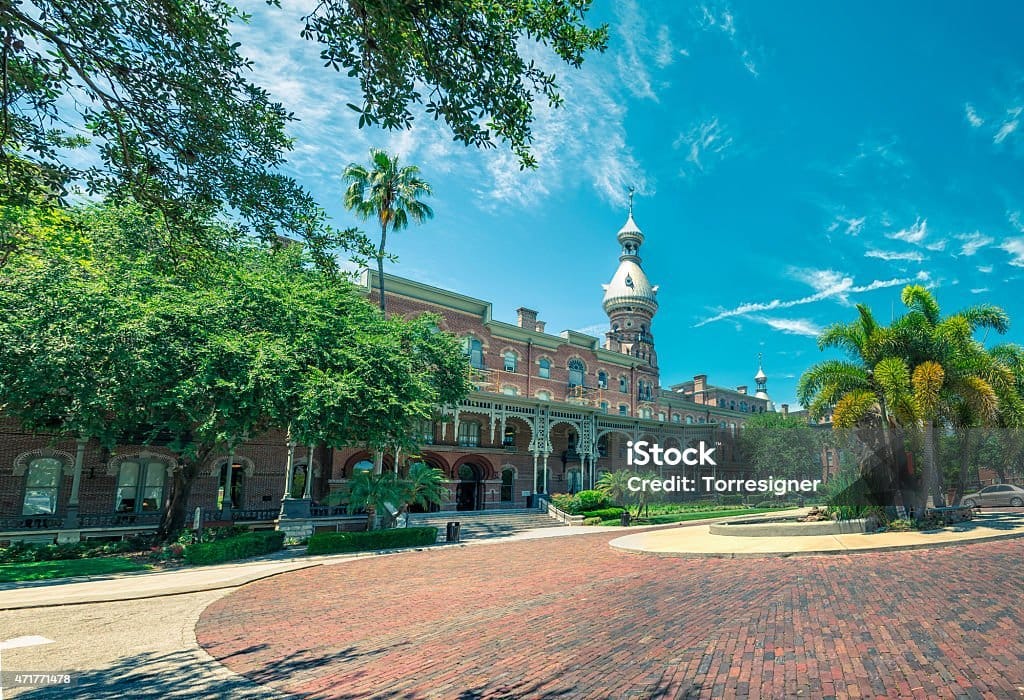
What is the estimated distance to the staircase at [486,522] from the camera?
2648 centimetres

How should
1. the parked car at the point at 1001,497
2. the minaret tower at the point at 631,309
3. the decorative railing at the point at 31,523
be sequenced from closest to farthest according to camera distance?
the decorative railing at the point at 31,523 < the parked car at the point at 1001,497 < the minaret tower at the point at 631,309

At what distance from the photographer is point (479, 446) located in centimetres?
3681

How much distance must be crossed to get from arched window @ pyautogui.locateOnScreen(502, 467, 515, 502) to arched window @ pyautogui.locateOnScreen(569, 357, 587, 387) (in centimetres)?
1017

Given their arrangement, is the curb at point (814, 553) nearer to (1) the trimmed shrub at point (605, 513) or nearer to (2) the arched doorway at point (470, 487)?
(1) the trimmed shrub at point (605, 513)

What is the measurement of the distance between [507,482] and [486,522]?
9.60 meters

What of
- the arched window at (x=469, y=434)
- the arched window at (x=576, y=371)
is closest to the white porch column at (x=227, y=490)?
the arched window at (x=469, y=434)

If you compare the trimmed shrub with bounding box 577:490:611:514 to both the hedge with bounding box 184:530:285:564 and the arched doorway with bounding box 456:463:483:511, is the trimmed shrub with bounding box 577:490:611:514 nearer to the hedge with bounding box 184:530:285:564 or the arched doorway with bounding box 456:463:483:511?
the arched doorway with bounding box 456:463:483:511

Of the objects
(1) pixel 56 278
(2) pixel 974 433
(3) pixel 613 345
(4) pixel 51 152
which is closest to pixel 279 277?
(1) pixel 56 278

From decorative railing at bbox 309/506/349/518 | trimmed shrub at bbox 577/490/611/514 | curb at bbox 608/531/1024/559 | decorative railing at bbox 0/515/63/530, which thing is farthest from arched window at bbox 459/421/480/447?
decorative railing at bbox 0/515/63/530

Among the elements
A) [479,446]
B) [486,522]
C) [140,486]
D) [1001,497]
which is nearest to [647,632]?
[486,522]

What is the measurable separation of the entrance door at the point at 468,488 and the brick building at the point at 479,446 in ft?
0.24

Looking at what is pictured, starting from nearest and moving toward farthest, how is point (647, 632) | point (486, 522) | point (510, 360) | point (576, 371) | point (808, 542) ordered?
point (647, 632) < point (808, 542) < point (486, 522) < point (510, 360) < point (576, 371)

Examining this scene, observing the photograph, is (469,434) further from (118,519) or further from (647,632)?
(647,632)

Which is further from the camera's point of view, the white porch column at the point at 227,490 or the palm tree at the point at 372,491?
the white porch column at the point at 227,490
